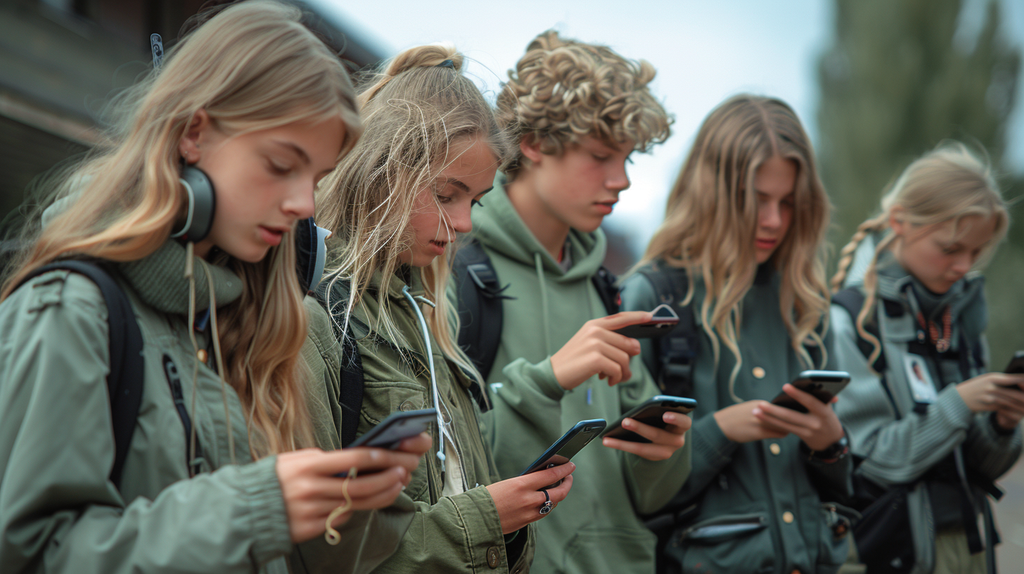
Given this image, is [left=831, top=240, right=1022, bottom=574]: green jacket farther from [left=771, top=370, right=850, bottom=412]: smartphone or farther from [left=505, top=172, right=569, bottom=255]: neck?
Result: [left=505, top=172, right=569, bottom=255]: neck

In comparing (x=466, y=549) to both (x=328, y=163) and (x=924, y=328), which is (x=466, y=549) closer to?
(x=328, y=163)

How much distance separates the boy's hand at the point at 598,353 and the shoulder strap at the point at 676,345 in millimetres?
584

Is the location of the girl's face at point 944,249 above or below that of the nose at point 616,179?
below

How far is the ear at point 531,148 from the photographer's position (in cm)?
297

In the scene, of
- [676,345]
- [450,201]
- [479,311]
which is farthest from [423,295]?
[676,345]

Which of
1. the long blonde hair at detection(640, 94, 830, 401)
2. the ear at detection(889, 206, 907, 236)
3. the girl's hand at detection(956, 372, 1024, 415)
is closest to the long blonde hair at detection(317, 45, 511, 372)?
the long blonde hair at detection(640, 94, 830, 401)

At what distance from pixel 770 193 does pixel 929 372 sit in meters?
1.26

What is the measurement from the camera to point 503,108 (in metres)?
2.98

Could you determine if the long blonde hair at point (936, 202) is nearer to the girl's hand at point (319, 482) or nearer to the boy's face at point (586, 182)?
the boy's face at point (586, 182)

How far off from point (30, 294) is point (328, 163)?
0.57 m

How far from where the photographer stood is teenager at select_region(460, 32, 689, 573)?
246 centimetres

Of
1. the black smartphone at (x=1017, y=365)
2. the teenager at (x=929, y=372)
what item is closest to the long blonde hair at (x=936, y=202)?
the teenager at (x=929, y=372)

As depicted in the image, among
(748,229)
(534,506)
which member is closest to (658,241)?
(748,229)

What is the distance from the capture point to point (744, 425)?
9.29 feet
